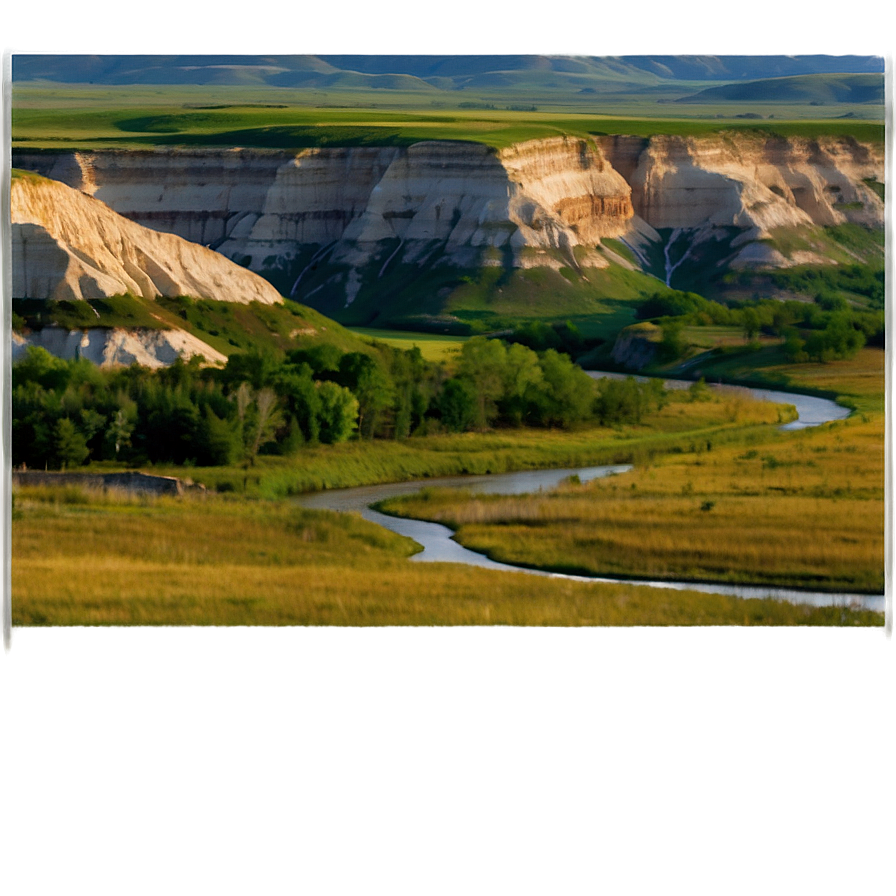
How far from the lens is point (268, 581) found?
6.93 metres

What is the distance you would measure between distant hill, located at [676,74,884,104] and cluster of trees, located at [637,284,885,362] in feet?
3.38

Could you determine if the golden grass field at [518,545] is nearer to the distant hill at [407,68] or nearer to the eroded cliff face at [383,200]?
the eroded cliff face at [383,200]

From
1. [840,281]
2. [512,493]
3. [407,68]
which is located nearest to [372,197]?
[407,68]

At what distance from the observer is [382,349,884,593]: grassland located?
7.16 metres

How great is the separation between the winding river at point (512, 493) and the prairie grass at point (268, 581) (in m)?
0.10

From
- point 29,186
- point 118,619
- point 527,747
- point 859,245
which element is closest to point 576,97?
point 859,245

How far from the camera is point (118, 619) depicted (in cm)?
666

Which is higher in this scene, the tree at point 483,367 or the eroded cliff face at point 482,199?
the eroded cliff face at point 482,199

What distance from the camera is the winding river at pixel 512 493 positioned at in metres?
7.04

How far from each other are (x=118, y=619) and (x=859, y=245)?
4929 mm

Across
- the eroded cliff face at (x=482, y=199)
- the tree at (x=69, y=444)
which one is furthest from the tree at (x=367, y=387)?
the tree at (x=69, y=444)

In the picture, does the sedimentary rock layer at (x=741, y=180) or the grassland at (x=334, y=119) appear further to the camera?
the sedimentary rock layer at (x=741, y=180)

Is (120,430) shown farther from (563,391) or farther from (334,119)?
(563,391)

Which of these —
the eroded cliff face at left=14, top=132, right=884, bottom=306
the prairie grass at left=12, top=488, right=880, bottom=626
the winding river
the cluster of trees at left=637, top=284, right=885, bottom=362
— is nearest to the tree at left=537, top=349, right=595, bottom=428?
the winding river
